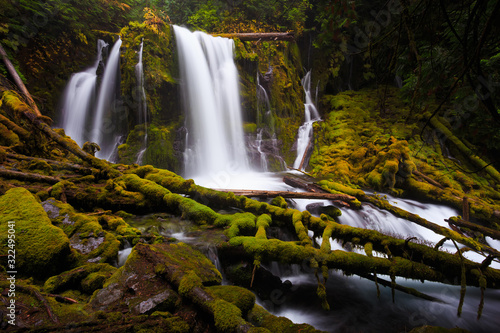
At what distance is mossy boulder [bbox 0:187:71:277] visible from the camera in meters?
2.09

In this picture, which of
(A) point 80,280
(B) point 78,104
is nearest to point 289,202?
(A) point 80,280

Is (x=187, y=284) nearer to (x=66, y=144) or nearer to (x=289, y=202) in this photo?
(x=289, y=202)

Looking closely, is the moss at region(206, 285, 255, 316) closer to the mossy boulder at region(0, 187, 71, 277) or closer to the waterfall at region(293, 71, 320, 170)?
the mossy boulder at region(0, 187, 71, 277)

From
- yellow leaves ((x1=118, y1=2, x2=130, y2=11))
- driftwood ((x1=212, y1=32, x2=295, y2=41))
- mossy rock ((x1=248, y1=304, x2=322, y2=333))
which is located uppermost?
yellow leaves ((x1=118, y1=2, x2=130, y2=11))

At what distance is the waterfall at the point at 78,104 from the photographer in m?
9.61

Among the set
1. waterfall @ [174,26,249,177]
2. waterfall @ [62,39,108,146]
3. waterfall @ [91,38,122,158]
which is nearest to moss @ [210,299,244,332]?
waterfall @ [174,26,249,177]

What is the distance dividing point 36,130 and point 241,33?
1165 centimetres

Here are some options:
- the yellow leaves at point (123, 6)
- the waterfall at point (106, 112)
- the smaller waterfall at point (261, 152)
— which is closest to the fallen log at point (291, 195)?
the smaller waterfall at point (261, 152)

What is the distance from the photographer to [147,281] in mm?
2139

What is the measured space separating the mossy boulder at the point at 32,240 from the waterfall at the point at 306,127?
10091 millimetres

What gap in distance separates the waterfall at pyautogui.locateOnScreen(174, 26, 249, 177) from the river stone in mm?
6779

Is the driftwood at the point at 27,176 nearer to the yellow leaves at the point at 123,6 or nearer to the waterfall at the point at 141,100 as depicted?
the waterfall at the point at 141,100

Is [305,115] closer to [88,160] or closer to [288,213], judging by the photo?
[288,213]

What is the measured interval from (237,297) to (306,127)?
1188 cm
